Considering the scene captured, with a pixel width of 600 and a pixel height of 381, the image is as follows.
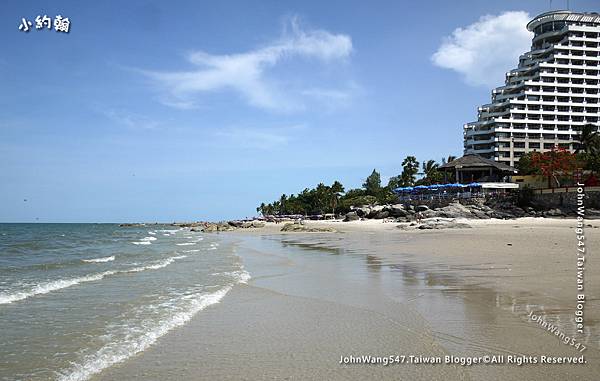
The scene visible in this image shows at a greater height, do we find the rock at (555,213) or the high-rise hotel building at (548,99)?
the high-rise hotel building at (548,99)

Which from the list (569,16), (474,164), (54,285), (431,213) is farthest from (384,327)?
(569,16)

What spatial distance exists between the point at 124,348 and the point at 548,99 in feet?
355

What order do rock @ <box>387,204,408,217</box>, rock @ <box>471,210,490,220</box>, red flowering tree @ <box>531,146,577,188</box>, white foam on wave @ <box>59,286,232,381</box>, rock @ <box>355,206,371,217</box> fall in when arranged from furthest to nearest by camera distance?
rock @ <box>355,206,371,217</box>, rock @ <box>387,204,408,217</box>, red flowering tree @ <box>531,146,577,188</box>, rock @ <box>471,210,490,220</box>, white foam on wave @ <box>59,286,232,381</box>

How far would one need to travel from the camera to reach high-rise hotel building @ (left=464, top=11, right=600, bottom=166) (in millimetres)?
92750

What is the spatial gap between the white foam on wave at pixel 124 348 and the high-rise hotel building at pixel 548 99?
305 ft

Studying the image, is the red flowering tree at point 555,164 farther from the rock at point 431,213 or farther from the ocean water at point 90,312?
the ocean water at point 90,312

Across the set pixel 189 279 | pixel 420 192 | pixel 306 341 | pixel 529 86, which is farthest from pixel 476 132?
pixel 306 341

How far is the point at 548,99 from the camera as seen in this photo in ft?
317

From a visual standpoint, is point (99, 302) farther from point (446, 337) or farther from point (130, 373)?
point (446, 337)

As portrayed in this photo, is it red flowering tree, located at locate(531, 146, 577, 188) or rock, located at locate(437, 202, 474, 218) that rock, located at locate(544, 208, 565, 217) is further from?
red flowering tree, located at locate(531, 146, 577, 188)

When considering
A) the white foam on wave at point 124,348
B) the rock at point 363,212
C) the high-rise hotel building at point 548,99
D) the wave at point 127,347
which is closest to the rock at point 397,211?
the rock at point 363,212

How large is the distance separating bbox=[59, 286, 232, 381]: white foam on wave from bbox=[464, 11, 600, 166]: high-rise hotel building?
93.0 meters

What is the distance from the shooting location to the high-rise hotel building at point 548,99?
304ft

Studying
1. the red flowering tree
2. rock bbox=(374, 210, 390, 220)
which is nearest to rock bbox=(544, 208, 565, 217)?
the red flowering tree
